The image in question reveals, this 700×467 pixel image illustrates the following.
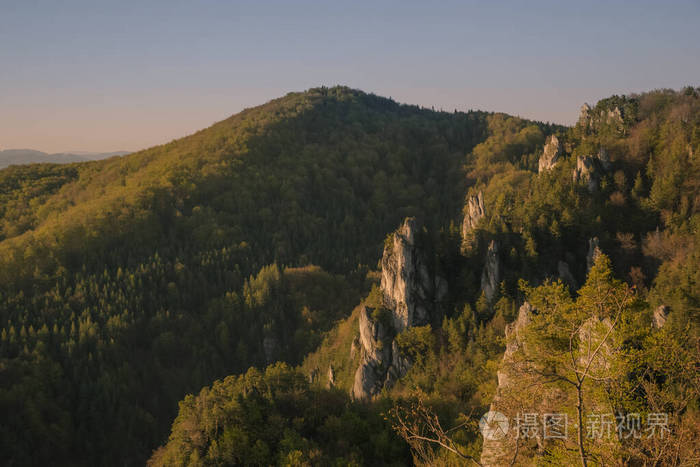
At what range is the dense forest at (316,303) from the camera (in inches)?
1113

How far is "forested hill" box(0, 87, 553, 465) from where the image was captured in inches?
3201

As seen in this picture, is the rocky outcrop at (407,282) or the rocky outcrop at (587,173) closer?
the rocky outcrop at (407,282)

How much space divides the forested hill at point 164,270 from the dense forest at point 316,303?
51 cm

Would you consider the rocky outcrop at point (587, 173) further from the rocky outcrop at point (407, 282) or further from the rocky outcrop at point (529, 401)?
the rocky outcrop at point (529, 401)

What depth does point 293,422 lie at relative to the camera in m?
41.4

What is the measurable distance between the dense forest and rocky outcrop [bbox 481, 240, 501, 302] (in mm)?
274

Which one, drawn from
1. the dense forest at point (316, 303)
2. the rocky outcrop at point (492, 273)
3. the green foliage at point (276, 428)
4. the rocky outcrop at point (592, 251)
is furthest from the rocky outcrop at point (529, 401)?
the rocky outcrop at point (592, 251)

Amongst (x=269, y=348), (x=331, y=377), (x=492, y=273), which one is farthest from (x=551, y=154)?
(x=269, y=348)

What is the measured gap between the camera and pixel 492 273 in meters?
58.8

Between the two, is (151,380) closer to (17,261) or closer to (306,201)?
(17,261)

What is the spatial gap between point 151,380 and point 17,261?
4412 cm

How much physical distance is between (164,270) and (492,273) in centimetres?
8409

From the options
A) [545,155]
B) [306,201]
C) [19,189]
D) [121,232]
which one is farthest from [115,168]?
[545,155]

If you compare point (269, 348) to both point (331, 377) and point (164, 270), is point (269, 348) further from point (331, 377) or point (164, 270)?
point (331, 377)
